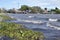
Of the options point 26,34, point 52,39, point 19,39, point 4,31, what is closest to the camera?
point 19,39

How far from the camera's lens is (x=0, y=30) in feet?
93.8

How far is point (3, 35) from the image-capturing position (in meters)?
26.6

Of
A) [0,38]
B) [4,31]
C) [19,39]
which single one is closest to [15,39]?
[19,39]

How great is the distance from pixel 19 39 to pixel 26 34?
2070mm

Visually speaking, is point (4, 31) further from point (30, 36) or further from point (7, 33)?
point (30, 36)

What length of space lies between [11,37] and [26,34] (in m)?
1.94

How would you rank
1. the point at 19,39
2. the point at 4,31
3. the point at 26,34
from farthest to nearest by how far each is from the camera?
the point at 4,31 → the point at 26,34 → the point at 19,39

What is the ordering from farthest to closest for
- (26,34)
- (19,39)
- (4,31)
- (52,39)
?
1. (52,39)
2. (4,31)
3. (26,34)
4. (19,39)

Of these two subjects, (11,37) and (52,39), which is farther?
(52,39)

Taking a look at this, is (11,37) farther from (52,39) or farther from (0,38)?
(52,39)

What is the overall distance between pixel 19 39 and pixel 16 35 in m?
1.35

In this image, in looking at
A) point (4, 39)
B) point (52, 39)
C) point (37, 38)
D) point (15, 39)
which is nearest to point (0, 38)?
point (4, 39)

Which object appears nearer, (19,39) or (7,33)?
(19,39)

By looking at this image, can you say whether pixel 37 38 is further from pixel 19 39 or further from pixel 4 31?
pixel 4 31
